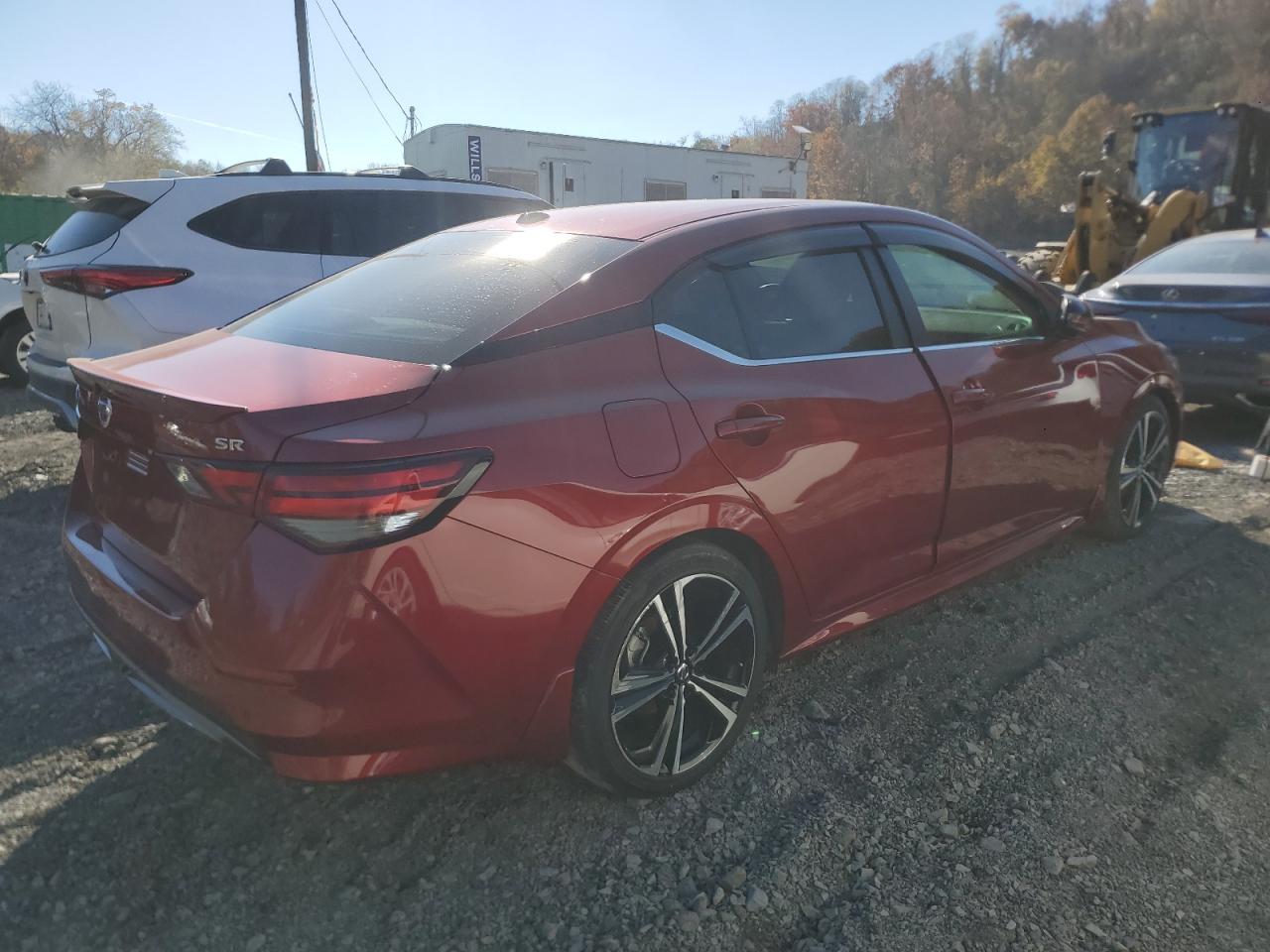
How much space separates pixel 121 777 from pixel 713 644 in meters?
1.78

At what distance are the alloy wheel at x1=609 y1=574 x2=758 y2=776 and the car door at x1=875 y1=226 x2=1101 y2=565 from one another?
3.58ft

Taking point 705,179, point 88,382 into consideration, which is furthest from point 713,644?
point 705,179

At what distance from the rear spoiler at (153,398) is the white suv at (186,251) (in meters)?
2.70

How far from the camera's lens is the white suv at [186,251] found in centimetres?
504

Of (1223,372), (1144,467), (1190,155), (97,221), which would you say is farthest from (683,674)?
(1190,155)

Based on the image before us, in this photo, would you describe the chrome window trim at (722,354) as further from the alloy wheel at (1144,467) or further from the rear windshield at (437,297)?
the alloy wheel at (1144,467)

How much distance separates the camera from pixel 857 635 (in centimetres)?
355

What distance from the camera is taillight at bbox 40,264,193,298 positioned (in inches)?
197

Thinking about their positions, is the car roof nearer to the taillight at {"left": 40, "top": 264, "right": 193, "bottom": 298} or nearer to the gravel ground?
the gravel ground

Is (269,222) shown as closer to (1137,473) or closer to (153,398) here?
(153,398)

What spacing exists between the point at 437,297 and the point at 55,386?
12.0 feet

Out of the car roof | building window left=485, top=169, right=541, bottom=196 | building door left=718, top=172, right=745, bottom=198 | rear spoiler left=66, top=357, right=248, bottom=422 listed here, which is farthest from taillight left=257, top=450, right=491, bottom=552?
building door left=718, top=172, right=745, bottom=198

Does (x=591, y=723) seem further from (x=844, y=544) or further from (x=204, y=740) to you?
(x=204, y=740)

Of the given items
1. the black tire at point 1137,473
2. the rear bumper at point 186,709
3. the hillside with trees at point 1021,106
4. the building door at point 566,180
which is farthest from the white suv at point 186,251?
the hillside with trees at point 1021,106
